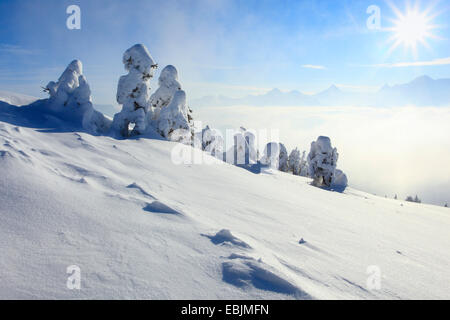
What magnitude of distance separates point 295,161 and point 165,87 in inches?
1265

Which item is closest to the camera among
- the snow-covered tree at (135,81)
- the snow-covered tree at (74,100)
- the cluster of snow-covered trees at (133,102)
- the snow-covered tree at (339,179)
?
the snow-covered tree at (74,100)

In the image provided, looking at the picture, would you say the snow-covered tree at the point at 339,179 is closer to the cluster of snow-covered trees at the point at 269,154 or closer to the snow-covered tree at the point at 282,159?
the cluster of snow-covered trees at the point at 269,154

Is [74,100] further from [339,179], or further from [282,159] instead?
[282,159]

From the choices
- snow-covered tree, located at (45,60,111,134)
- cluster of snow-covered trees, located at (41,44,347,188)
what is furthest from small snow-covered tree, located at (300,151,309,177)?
snow-covered tree, located at (45,60,111,134)

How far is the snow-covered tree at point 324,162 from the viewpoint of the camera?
25.2 metres

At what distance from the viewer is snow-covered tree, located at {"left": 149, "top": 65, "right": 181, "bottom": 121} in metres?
22.7

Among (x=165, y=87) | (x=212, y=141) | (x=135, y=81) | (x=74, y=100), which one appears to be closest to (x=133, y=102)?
(x=135, y=81)

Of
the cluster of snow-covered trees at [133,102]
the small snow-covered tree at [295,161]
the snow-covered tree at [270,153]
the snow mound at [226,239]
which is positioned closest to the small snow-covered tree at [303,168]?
the small snow-covered tree at [295,161]

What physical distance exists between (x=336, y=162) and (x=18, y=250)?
2682 cm

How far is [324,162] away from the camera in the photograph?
25.5 m

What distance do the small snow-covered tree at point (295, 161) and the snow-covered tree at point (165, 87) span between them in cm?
3072

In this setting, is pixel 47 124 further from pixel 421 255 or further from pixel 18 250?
pixel 421 255

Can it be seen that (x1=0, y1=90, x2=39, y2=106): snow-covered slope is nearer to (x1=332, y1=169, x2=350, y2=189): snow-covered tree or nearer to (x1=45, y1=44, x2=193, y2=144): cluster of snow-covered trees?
(x1=45, y1=44, x2=193, y2=144): cluster of snow-covered trees

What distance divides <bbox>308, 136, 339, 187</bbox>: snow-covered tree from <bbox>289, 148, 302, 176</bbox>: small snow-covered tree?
21.0 m
